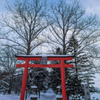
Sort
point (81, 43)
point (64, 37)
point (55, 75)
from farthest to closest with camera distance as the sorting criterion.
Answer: point (55, 75)
point (64, 37)
point (81, 43)

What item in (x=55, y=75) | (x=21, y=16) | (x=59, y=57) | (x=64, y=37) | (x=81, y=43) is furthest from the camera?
(x=55, y=75)

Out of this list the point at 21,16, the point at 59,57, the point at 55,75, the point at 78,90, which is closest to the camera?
the point at 59,57

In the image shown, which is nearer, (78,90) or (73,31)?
(78,90)

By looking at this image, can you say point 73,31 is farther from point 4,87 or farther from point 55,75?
point 4,87

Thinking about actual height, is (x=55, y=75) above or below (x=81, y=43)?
below

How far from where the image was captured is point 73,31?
36.5ft

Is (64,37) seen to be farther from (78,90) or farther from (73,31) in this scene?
(78,90)

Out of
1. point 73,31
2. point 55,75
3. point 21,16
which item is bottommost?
point 55,75

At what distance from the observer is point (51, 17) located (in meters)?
12.1

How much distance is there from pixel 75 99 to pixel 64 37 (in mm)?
6820

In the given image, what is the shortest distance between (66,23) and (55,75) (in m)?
9.38

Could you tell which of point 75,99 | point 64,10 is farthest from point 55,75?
point 64,10

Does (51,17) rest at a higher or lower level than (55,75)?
higher

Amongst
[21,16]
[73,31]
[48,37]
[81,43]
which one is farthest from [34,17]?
[81,43]
